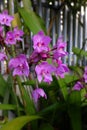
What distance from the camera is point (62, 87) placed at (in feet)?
5.09

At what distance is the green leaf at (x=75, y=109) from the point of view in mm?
1455

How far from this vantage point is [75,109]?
1478mm

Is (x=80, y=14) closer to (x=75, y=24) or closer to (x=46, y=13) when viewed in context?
(x=75, y=24)

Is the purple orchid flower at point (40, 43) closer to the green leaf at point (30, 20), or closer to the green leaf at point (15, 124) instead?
the green leaf at point (15, 124)

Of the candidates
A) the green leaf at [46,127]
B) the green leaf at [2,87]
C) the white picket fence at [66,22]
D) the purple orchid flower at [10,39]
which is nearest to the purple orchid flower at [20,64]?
the purple orchid flower at [10,39]

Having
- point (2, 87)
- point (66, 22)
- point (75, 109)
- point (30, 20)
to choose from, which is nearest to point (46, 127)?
point (75, 109)

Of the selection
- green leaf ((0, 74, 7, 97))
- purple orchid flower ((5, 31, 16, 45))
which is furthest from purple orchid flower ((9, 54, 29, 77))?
green leaf ((0, 74, 7, 97))

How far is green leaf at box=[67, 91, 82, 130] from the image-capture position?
4.77 feet

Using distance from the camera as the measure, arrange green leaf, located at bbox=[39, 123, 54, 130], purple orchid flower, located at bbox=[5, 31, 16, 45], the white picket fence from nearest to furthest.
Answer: purple orchid flower, located at bbox=[5, 31, 16, 45]
green leaf, located at bbox=[39, 123, 54, 130]
the white picket fence

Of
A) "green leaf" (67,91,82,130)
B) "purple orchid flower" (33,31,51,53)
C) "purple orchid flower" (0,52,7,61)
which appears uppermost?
"purple orchid flower" (33,31,51,53)

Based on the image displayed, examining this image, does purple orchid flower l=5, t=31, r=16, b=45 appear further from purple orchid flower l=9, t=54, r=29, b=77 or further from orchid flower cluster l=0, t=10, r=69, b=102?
purple orchid flower l=9, t=54, r=29, b=77

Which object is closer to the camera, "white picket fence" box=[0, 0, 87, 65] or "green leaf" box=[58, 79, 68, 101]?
"green leaf" box=[58, 79, 68, 101]

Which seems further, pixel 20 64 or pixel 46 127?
pixel 46 127

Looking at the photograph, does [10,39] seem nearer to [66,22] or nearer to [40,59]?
[40,59]
